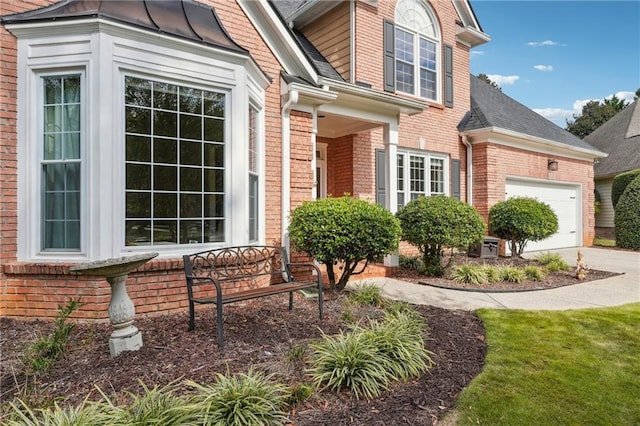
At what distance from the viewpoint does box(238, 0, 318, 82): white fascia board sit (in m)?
6.15

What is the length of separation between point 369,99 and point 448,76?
478 centimetres

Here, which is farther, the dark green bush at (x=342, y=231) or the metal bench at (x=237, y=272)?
the dark green bush at (x=342, y=231)

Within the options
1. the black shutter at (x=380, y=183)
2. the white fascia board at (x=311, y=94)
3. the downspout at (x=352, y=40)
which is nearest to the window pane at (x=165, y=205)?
the white fascia board at (x=311, y=94)

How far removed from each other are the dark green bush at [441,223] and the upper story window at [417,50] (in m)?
4.11

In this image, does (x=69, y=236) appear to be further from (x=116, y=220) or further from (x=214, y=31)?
(x=214, y=31)

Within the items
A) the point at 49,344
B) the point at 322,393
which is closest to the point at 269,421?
the point at 322,393

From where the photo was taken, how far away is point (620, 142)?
68.8ft

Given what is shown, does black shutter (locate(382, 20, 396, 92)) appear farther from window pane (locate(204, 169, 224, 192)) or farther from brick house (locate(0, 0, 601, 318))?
window pane (locate(204, 169, 224, 192))

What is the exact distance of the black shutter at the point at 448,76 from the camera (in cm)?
1085

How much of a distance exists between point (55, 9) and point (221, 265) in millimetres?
3873

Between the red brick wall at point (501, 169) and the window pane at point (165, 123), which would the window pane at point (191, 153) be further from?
the red brick wall at point (501, 169)

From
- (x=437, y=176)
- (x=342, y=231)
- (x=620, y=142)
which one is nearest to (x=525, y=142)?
(x=437, y=176)

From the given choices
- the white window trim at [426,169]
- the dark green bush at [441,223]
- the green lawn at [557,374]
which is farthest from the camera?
the white window trim at [426,169]

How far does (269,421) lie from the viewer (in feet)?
7.86
